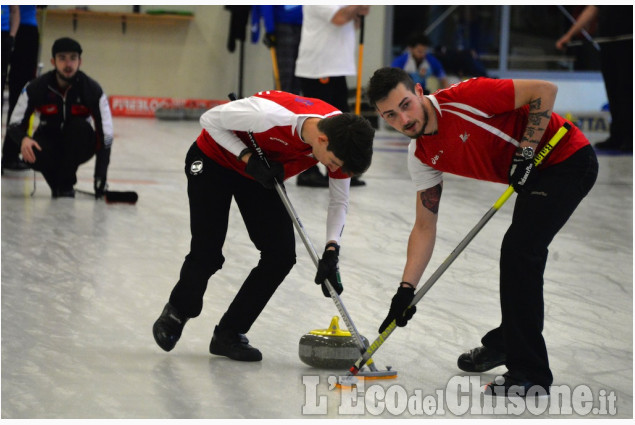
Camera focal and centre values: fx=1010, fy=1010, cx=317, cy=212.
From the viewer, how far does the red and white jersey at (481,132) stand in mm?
2932

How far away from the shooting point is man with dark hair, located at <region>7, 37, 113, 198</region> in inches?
232

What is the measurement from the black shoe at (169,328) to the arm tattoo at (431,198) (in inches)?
34.4

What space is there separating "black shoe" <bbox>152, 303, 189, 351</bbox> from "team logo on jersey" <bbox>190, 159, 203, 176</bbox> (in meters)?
0.44

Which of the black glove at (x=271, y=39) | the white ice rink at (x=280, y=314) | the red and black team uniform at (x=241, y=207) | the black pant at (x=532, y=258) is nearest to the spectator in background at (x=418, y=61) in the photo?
the black glove at (x=271, y=39)

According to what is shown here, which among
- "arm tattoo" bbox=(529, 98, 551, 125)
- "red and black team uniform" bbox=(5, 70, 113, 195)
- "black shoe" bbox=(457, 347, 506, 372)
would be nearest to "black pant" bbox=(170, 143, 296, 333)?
"black shoe" bbox=(457, 347, 506, 372)

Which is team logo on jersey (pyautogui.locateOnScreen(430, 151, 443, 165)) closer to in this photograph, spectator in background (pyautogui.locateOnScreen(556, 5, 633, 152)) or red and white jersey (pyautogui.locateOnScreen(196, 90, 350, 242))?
red and white jersey (pyautogui.locateOnScreen(196, 90, 350, 242))

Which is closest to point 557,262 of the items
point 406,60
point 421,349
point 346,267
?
point 346,267

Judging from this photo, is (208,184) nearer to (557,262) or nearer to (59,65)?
(557,262)

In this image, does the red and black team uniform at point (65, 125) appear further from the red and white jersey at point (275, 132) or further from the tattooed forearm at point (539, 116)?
the tattooed forearm at point (539, 116)

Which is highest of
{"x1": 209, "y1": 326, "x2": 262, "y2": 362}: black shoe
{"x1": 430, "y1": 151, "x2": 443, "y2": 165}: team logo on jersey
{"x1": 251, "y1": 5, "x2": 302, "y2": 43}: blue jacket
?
{"x1": 251, "y1": 5, "x2": 302, "y2": 43}: blue jacket

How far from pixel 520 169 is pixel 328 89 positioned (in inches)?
144

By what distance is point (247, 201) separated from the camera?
10.8 ft

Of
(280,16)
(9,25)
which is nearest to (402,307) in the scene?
(280,16)

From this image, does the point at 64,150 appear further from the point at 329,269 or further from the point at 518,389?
the point at 518,389
